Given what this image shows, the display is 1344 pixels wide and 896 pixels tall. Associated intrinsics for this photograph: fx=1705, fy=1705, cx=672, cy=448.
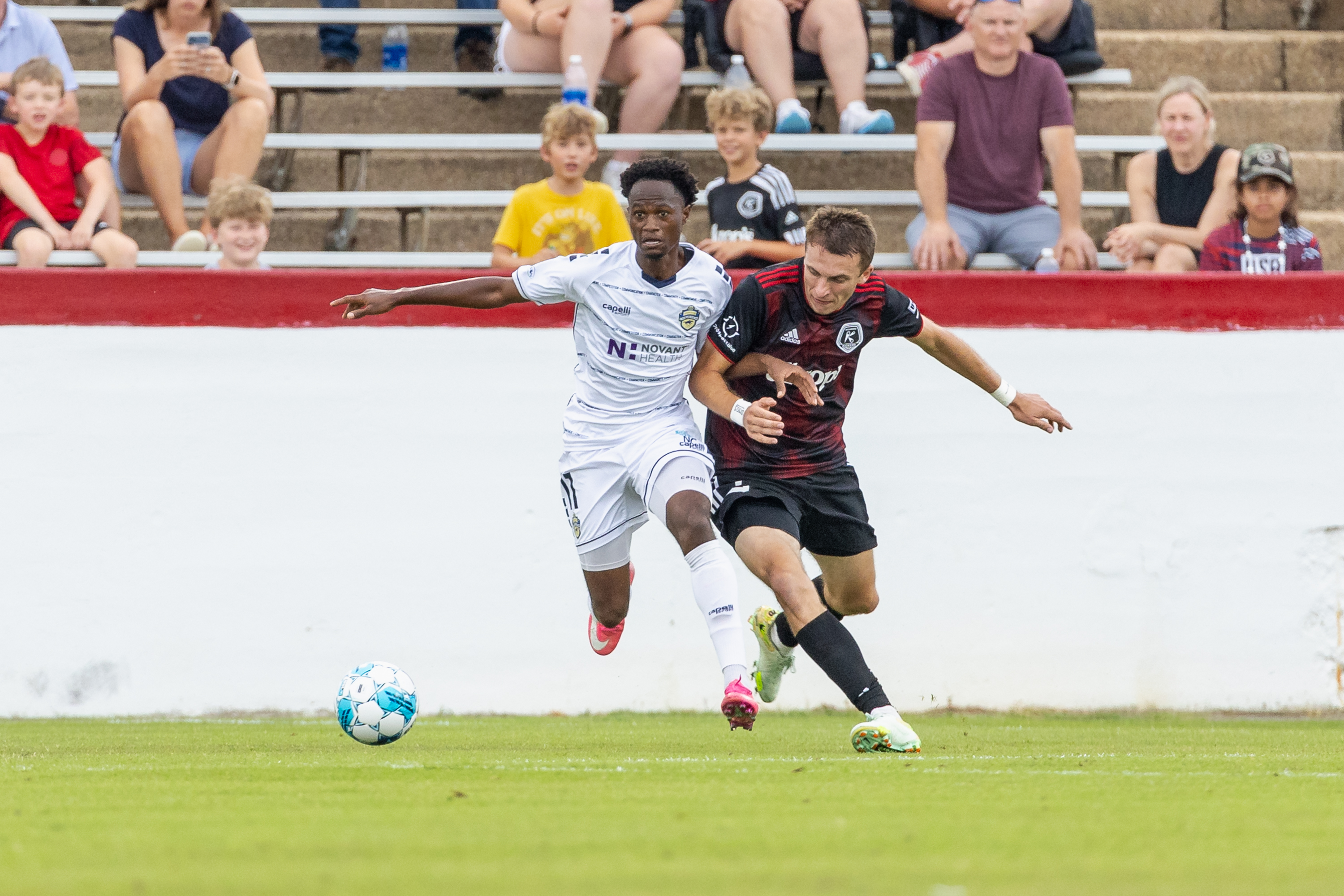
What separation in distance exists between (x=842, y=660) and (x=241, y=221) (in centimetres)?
475

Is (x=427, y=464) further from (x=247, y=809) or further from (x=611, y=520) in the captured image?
(x=247, y=809)

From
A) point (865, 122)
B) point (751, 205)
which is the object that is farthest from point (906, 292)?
point (865, 122)

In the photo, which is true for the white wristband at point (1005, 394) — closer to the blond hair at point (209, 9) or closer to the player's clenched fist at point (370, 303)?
the player's clenched fist at point (370, 303)

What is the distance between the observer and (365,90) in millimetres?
11914

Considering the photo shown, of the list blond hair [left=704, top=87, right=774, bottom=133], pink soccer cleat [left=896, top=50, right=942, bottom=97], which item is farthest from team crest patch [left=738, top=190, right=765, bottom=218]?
pink soccer cleat [left=896, top=50, right=942, bottom=97]

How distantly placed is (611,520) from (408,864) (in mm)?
3383

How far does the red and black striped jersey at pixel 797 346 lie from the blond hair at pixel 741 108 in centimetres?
264

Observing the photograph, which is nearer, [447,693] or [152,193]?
[447,693]

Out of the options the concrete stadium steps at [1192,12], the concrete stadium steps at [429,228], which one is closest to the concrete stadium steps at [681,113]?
the concrete stadium steps at [429,228]

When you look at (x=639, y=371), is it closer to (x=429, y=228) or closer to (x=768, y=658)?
(x=768, y=658)

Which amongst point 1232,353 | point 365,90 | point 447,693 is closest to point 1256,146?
point 1232,353

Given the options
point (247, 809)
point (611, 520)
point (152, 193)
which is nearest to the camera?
point (247, 809)

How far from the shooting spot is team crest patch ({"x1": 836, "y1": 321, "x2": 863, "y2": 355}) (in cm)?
630

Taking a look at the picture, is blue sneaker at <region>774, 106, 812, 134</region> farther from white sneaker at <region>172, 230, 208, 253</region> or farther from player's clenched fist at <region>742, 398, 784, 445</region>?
player's clenched fist at <region>742, 398, 784, 445</region>
